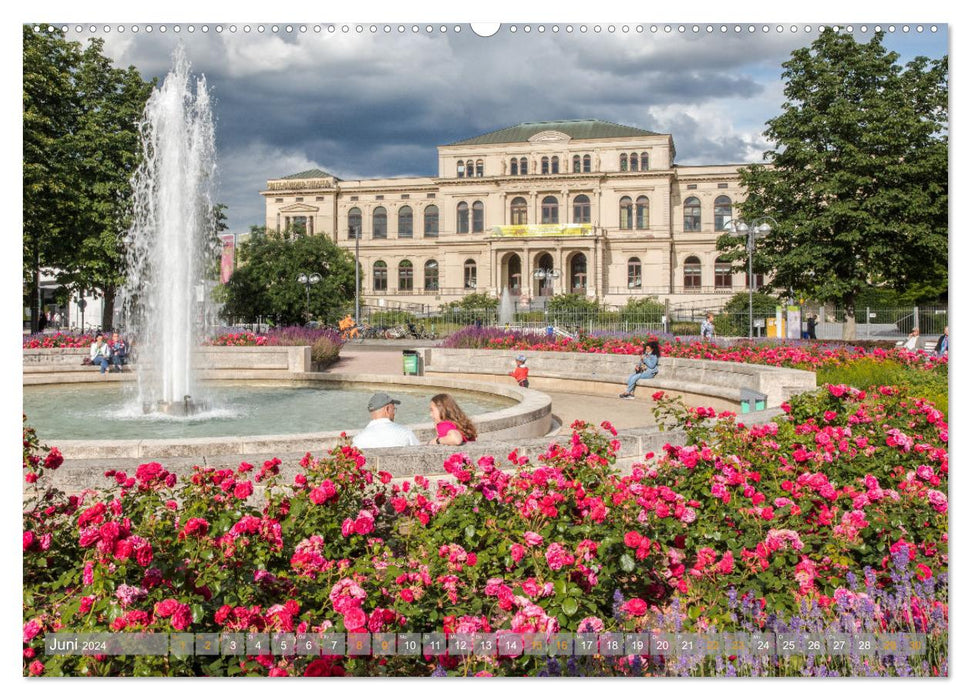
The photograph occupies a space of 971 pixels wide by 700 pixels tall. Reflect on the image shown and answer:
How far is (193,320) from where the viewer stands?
12344 millimetres

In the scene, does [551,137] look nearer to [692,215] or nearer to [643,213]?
[643,213]

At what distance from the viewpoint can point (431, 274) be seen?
76062 millimetres

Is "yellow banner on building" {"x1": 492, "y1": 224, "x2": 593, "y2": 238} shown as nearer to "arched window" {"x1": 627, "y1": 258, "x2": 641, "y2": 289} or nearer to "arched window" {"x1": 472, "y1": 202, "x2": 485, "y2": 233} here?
"arched window" {"x1": 472, "y1": 202, "x2": 485, "y2": 233}

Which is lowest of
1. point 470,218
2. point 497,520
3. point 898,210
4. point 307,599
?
point 307,599

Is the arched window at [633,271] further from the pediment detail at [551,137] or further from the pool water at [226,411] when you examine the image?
the pool water at [226,411]

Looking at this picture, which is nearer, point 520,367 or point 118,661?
point 118,661

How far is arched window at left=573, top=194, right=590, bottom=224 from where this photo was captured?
68.4 m

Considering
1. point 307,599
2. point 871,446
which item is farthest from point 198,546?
point 871,446

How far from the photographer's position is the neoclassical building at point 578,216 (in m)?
66.3

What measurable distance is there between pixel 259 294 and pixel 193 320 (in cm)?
3216

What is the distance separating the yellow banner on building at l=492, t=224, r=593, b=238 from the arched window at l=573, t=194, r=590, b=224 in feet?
7.63

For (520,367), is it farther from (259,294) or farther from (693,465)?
(259,294)

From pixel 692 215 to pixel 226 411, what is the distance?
63.5 metres

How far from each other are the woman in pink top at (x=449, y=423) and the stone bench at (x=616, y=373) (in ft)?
16.3
